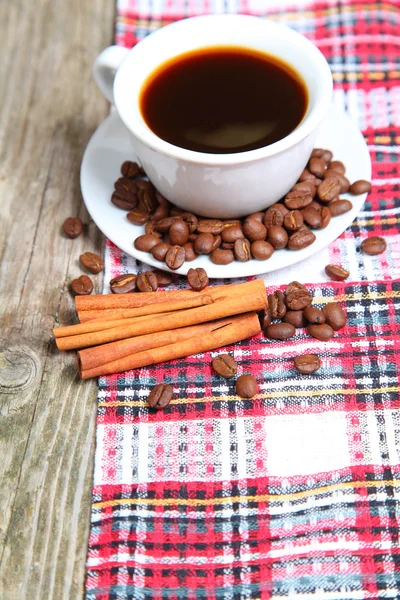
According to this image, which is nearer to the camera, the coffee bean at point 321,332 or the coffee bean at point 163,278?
the coffee bean at point 321,332

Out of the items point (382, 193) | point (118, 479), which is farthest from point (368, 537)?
point (382, 193)

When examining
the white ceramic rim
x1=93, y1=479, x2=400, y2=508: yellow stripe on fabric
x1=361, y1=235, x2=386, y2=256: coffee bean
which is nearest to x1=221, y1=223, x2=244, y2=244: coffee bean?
the white ceramic rim

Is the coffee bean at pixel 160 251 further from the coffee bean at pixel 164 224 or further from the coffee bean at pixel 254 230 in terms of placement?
the coffee bean at pixel 254 230

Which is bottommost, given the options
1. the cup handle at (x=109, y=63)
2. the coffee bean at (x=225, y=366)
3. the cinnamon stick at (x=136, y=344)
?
the coffee bean at (x=225, y=366)

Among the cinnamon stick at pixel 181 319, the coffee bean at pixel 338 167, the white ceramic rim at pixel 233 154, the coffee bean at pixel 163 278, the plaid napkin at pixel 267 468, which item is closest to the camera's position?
the plaid napkin at pixel 267 468

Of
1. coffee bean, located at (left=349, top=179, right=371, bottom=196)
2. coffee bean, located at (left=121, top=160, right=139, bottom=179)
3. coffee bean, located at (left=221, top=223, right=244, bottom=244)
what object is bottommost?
coffee bean, located at (left=221, top=223, right=244, bottom=244)

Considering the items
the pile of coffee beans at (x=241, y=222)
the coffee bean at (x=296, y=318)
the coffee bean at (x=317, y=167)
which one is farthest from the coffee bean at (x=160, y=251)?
the coffee bean at (x=317, y=167)

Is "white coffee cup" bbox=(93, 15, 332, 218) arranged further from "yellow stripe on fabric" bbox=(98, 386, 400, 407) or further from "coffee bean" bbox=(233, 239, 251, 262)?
"yellow stripe on fabric" bbox=(98, 386, 400, 407)
